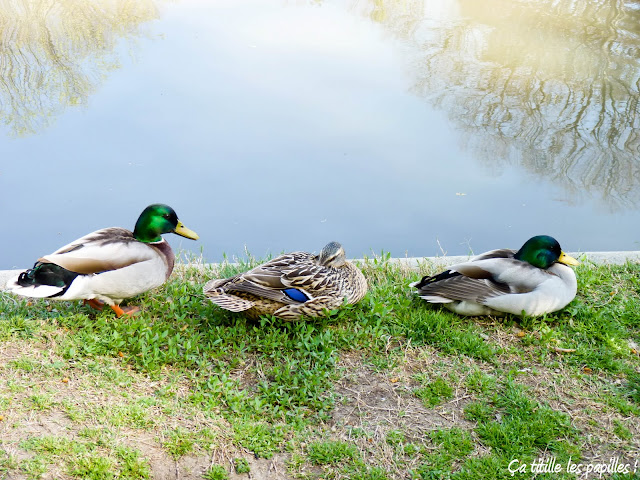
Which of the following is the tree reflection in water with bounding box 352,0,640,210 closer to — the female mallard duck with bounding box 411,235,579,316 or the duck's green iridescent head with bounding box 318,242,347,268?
the female mallard duck with bounding box 411,235,579,316

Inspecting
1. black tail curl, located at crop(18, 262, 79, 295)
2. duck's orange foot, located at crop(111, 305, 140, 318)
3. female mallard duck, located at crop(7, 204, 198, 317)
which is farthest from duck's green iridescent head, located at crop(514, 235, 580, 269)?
black tail curl, located at crop(18, 262, 79, 295)

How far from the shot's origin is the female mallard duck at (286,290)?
154 inches

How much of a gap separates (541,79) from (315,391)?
6668 mm

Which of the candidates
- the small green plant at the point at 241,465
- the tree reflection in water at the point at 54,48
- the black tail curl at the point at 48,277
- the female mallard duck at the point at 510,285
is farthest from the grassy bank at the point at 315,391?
the tree reflection in water at the point at 54,48

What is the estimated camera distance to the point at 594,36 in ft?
32.5

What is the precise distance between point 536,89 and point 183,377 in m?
6.63

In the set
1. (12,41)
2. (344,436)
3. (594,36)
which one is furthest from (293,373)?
(594,36)

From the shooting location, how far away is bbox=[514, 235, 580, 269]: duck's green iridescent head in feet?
14.1

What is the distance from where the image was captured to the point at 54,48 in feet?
30.0

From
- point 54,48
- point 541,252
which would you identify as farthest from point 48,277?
point 54,48

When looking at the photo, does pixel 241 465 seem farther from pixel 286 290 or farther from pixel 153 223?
pixel 153 223

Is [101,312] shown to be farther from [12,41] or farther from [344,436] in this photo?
[12,41]

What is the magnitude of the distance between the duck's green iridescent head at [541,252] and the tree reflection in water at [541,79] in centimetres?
267

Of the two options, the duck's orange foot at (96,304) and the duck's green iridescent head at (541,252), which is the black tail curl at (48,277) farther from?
the duck's green iridescent head at (541,252)
